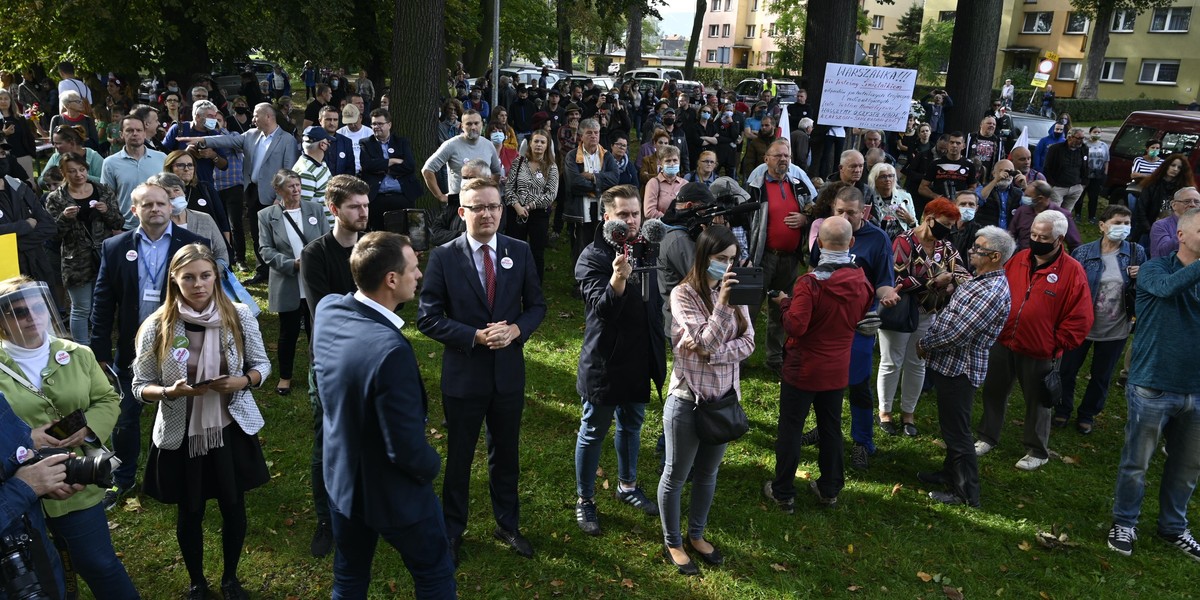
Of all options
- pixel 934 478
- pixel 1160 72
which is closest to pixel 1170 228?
pixel 934 478

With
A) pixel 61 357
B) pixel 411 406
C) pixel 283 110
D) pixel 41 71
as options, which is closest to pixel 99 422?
pixel 61 357

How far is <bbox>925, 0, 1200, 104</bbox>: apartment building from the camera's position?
142 feet

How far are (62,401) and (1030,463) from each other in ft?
20.1

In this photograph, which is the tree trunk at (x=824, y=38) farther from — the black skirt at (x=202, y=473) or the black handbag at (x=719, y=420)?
the black skirt at (x=202, y=473)

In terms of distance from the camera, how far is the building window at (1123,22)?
4562cm

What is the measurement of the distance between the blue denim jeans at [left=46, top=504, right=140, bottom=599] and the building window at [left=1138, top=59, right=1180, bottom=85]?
54169 mm

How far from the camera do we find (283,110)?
1259cm

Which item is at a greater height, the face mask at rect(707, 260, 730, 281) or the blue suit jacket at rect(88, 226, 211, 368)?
the face mask at rect(707, 260, 730, 281)

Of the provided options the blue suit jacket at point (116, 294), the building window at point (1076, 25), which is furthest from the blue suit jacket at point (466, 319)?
the building window at point (1076, 25)

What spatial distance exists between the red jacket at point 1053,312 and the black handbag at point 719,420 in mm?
2637

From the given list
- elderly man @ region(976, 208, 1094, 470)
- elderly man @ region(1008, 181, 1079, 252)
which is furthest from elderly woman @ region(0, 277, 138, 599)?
elderly man @ region(1008, 181, 1079, 252)

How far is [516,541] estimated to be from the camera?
181 inches

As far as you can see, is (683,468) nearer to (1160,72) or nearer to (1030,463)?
(1030,463)

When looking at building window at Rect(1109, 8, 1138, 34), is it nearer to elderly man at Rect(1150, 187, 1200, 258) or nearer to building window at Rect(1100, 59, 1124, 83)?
building window at Rect(1100, 59, 1124, 83)
